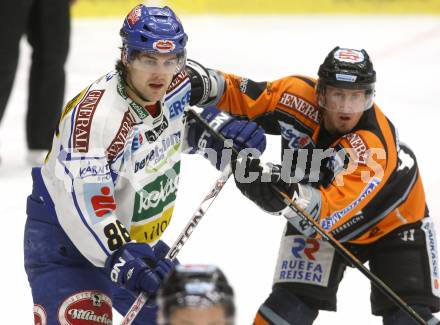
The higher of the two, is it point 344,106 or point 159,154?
point 344,106

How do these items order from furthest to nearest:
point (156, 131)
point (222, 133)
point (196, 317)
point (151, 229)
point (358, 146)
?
point (222, 133) → point (358, 146) → point (151, 229) → point (156, 131) → point (196, 317)

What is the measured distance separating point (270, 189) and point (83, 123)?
62 centimetres

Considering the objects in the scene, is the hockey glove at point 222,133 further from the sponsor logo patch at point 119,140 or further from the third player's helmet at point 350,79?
the sponsor logo patch at point 119,140

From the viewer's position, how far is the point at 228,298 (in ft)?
7.12

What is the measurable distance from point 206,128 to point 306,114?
0.35 meters

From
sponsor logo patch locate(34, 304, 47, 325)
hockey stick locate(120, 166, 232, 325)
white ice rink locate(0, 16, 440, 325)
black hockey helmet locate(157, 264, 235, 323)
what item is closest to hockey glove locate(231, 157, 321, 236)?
hockey stick locate(120, 166, 232, 325)

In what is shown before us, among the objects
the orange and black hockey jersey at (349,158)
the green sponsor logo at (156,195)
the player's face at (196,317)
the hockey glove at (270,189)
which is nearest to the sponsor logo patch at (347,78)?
the orange and black hockey jersey at (349,158)

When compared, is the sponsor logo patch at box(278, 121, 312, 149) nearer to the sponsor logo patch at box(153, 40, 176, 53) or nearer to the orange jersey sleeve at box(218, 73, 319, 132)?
the orange jersey sleeve at box(218, 73, 319, 132)

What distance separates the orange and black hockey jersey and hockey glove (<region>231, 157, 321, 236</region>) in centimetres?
→ 6

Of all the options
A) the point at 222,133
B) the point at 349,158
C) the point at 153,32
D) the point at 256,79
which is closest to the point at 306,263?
the point at 349,158

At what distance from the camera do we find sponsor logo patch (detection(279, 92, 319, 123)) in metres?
3.71

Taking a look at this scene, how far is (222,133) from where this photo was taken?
145 inches

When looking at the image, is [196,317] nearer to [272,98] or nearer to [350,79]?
[350,79]

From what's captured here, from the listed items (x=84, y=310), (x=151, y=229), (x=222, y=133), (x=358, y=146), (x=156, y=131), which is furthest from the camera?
(x=222, y=133)
